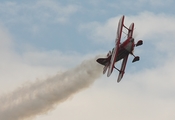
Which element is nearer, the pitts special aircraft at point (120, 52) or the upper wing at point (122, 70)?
the pitts special aircraft at point (120, 52)

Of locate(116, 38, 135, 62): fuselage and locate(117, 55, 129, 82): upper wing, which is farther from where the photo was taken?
locate(117, 55, 129, 82): upper wing

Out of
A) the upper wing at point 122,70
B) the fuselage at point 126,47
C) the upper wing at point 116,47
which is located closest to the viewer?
the upper wing at point 116,47

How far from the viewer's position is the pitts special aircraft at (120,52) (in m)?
95.4

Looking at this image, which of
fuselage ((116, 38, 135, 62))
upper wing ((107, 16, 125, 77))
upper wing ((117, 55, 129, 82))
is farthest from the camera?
upper wing ((117, 55, 129, 82))

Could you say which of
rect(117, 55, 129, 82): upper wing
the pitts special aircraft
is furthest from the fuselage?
rect(117, 55, 129, 82): upper wing

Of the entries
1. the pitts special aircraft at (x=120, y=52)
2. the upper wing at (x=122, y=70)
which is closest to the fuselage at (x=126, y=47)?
the pitts special aircraft at (x=120, y=52)

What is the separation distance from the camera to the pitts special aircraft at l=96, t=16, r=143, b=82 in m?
95.4

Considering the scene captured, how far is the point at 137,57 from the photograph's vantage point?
96000mm

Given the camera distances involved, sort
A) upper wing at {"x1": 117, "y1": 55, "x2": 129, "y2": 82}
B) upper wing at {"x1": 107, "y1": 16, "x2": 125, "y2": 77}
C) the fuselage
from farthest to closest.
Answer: upper wing at {"x1": 117, "y1": 55, "x2": 129, "y2": 82}, the fuselage, upper wing at {"x1": 107, "y1": 16, "x2": 125, "y2": 77}

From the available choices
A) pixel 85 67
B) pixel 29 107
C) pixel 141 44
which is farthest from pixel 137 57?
pixel 29 107

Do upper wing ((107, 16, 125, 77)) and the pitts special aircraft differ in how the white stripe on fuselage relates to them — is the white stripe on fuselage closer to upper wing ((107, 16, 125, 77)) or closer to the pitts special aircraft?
the pitts special aircraft

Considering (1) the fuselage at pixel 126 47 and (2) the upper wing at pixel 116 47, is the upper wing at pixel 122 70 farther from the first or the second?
(2) the upper wing at pixel 116 47

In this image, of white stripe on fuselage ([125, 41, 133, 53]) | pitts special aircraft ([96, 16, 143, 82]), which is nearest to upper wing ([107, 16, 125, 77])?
pitts special aircraft ([96, 16, 143, 82])

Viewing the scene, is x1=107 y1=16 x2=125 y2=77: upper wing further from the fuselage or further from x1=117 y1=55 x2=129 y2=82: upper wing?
x1=117 y1=55 x2=129 y2=82: upper wing
